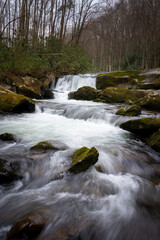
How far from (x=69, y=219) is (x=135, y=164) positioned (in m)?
2.04

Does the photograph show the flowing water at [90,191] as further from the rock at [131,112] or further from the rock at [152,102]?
the rock at [152,102]

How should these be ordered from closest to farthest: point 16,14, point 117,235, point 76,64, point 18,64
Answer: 1. point 117,235
2. point 18,64
3. point 76,64
4. point 16,14

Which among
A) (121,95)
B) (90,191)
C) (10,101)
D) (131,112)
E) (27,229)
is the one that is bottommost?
(90,191)

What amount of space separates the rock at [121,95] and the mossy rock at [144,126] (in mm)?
4167

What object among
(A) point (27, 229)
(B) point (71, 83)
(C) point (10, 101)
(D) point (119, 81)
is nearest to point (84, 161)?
(A) point (27, 229)

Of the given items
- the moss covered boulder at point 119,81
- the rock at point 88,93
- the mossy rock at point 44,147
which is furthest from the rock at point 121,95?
the mossy rock at point 44,147

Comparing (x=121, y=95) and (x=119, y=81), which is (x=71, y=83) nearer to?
(x=119, y=81)

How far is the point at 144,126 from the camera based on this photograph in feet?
14.6

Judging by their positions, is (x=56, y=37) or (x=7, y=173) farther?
(x=56, y=37)

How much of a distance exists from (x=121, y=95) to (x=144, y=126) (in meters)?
5.09

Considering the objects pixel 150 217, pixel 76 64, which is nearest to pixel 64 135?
pixel 150 217

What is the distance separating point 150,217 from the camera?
2.10 m

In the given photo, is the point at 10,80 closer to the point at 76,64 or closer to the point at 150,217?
the point at 76,64

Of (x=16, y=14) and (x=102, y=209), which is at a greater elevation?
(x=16, y=14)
